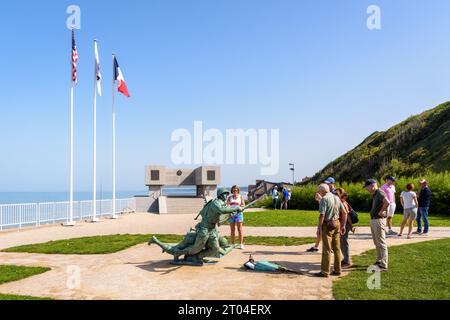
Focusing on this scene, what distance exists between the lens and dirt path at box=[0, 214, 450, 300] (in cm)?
604

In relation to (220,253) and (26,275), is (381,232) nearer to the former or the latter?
(220,253)

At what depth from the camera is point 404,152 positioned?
39188mm

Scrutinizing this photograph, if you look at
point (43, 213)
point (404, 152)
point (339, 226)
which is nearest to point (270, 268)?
point (339, 226)

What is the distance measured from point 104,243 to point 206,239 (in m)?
5.05

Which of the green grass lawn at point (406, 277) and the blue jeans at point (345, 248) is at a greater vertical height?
the blue jeans at point (345, 248)

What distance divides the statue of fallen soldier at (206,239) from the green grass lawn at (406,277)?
260 centimetres

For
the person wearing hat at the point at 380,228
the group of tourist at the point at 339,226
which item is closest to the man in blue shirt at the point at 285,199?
the group of tourist at the point at 339,226

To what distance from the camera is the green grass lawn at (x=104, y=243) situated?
34.3 ft

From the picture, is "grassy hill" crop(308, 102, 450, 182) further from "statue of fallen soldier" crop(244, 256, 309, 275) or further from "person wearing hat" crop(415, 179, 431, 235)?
"statue of fallen soldier" crop(244, 256, 309, 275)

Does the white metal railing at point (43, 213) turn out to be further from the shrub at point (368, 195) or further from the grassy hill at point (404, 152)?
the grassy hill at point (404, 152)

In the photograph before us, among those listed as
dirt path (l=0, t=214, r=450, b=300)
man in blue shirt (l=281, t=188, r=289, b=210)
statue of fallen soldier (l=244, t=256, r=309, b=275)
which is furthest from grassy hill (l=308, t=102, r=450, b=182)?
statue of fallen soldier (l=244, t=256, r=309, b=275)
